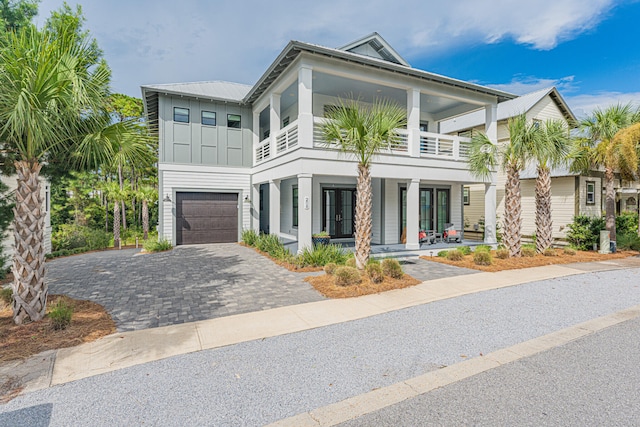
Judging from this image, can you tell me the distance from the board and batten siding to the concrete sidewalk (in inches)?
436

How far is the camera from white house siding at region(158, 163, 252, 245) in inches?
569

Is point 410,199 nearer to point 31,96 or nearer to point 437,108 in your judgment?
point 437,108

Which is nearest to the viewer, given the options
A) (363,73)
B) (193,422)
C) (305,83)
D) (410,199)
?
(193,422)

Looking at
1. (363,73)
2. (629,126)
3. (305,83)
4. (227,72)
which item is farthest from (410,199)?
(227,72)

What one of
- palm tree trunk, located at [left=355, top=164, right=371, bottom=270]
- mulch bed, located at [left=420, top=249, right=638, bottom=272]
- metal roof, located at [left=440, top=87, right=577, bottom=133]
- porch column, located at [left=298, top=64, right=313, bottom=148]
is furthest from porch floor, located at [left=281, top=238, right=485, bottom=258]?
metal roof, located at [left=440, top=87, right=577, bottom=133]

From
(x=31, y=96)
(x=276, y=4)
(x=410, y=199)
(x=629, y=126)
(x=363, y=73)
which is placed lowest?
(x=410, y=199)

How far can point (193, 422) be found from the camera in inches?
115

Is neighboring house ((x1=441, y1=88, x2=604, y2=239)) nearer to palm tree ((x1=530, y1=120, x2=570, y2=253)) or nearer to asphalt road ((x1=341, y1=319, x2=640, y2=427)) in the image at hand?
palm tree ((x1=530, y1=120, x2=570, y2=253))

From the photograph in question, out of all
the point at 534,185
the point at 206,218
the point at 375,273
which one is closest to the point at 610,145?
the point at 534,185

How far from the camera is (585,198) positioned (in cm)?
1722

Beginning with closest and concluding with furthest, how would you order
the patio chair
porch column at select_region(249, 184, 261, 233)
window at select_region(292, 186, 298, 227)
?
the patio chair < window at select_region(292, 186, 298, 227) < porch column at select_region(249, 184, 261, 233)

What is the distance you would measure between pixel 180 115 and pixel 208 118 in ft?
4.01

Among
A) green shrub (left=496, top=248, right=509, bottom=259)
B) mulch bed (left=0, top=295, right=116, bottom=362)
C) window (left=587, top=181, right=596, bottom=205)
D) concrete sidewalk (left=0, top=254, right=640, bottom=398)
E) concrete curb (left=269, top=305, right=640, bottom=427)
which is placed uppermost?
window (left=587, top=181, right=596, bottom=205)

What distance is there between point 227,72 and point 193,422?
25137 mm
